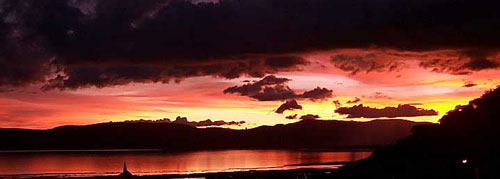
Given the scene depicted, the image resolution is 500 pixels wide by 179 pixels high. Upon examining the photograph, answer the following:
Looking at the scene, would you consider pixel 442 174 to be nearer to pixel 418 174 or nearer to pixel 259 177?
pixel 418 174

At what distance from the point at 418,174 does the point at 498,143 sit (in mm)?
8273

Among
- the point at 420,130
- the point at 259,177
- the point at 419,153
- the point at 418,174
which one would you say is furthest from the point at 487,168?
the point at 259,177

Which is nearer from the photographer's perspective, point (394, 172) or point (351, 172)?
point (394, 172)

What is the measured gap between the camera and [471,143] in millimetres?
72688

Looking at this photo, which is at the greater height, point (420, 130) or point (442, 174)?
point (420, 130)

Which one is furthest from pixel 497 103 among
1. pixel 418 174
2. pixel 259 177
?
pixel 259 177

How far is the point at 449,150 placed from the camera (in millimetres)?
75000

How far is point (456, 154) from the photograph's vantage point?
72.1 m

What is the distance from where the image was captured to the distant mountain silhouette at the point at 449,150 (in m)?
65.2

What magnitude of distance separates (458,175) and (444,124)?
→ 18.6 metres

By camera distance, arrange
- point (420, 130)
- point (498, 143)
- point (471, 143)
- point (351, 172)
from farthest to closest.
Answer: point (420, 130) → point (351, 172) → point (471, 143) → point (498, 143)

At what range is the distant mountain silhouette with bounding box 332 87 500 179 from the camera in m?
65.2

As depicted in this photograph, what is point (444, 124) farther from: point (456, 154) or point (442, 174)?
point (442, 174)

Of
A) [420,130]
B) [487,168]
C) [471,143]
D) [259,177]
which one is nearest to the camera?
[487,168]
